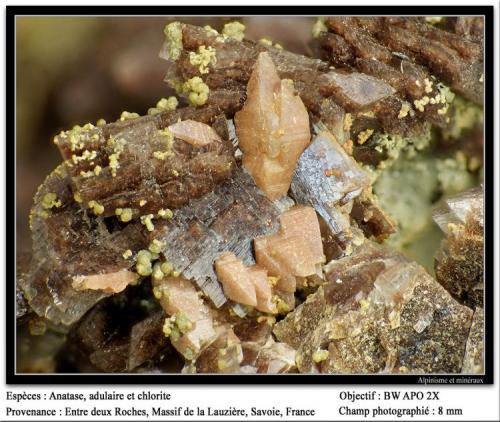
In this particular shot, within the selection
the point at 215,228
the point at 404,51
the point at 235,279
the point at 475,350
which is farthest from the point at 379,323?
the point at 404,51

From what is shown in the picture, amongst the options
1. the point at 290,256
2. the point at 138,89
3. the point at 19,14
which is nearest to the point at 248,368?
the point at 290,256

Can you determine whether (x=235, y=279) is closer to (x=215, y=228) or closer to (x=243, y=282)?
(x=243, y=282)

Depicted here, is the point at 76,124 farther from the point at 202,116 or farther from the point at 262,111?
the point at 262,111

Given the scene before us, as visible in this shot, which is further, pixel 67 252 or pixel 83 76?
pixel 83 76

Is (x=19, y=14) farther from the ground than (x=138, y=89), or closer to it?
farther from the ground

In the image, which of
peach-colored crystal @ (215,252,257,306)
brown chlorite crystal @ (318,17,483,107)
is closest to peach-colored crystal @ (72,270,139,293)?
peach-colored crystal @ (215,252,257,306)

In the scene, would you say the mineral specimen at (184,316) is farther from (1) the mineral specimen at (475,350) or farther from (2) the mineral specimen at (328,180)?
(1) the mineral specimen at (475,350)

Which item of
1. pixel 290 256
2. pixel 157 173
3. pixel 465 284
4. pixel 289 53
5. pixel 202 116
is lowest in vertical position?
pixel 465 284
